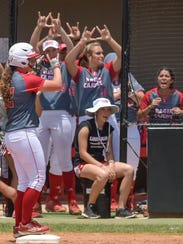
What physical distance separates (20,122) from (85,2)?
5.62 metres

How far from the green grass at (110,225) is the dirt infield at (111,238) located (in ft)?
0.80

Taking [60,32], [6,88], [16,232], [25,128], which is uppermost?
[60,32]

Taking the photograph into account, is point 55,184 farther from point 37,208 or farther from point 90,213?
point 90,213

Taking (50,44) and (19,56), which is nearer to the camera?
(19,56)

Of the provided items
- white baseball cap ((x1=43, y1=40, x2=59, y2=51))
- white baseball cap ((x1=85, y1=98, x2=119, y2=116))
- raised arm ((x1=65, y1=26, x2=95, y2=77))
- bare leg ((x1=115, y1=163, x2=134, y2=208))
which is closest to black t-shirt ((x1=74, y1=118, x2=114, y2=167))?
white baseball cap ((x1=85, y1=98, x2=119, y2=116))

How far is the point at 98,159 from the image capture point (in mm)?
10320

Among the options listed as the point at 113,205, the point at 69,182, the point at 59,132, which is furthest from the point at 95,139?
the point at 113,205

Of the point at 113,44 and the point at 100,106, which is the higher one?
the point at 113,44

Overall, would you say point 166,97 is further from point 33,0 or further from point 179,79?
point 33,0

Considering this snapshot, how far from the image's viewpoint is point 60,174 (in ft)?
35.1

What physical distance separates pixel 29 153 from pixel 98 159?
1.90 m

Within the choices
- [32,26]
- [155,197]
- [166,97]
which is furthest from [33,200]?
[32,26]

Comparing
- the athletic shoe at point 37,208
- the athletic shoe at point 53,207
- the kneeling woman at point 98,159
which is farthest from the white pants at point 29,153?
the athletic shoe at point 53,207

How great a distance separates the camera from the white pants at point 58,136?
1060 centimetres
